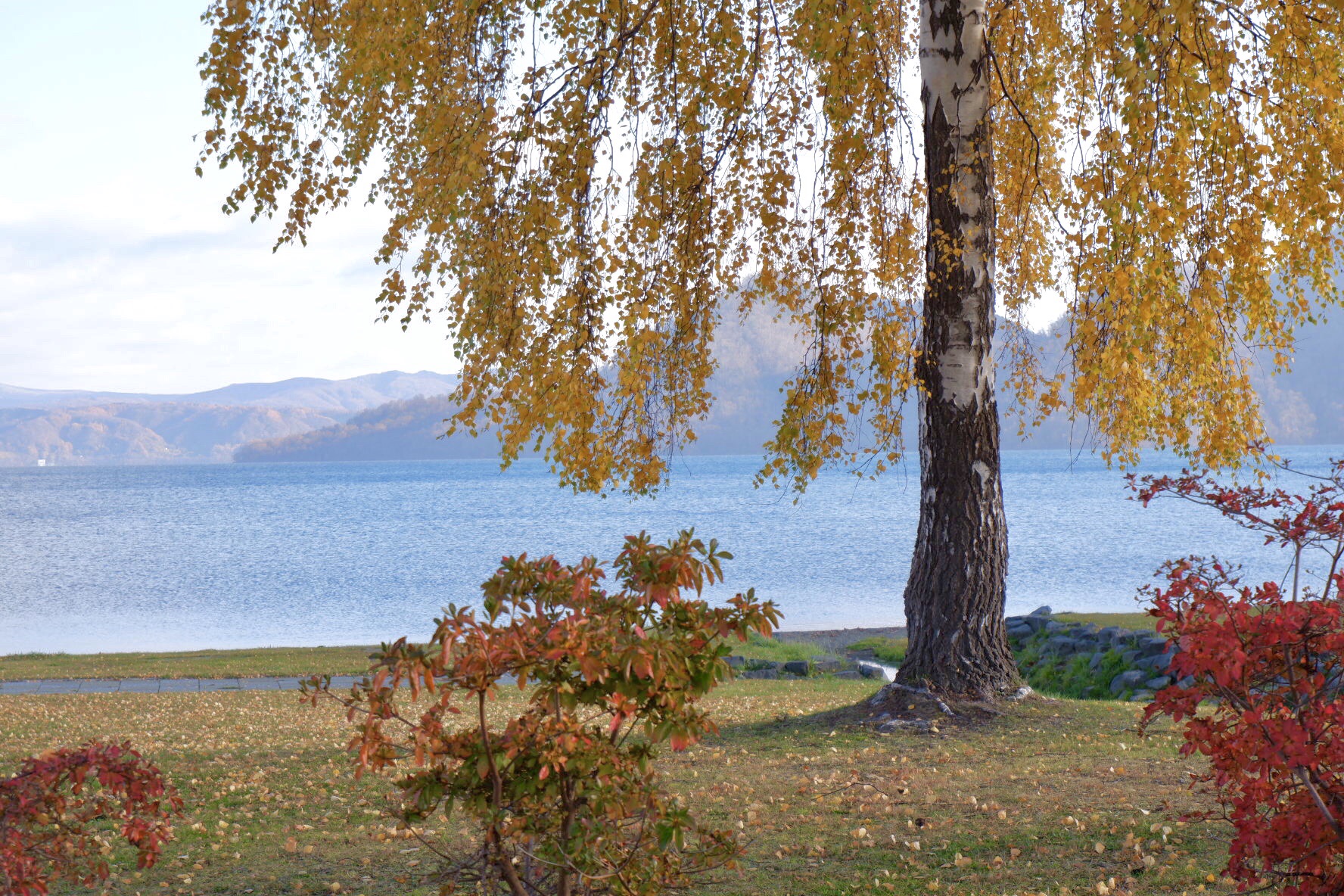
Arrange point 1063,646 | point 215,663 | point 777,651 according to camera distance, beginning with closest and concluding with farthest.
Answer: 1. point 1063,646
2. point 215,663
3. point 777,651

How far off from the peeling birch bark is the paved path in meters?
6.43

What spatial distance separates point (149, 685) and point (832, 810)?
29.6ft

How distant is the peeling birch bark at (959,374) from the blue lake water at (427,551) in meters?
0.78

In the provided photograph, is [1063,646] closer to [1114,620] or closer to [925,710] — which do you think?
[1114,620]

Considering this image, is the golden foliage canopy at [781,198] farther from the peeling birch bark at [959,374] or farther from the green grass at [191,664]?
the green grass at [191,664]

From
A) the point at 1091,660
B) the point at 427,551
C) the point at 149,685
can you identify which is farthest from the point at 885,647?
the point at 427,551

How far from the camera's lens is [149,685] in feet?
37.0

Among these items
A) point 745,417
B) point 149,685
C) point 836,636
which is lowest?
point 836,636

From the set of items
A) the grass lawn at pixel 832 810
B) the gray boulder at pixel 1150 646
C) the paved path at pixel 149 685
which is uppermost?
the grass lawn at pixel 832 810

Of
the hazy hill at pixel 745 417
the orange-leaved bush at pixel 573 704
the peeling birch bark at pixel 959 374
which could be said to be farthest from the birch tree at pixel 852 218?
the hazy hill at pixel 745 417

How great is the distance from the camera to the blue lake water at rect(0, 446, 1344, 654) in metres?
22.5

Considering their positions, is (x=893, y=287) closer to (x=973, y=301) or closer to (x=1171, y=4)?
(x=973, y=301)

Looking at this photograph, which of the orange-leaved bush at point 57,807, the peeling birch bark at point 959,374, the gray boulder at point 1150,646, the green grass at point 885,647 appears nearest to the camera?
the orange-leaved bush at point 57,807

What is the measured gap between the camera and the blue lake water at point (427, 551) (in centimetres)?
2245
